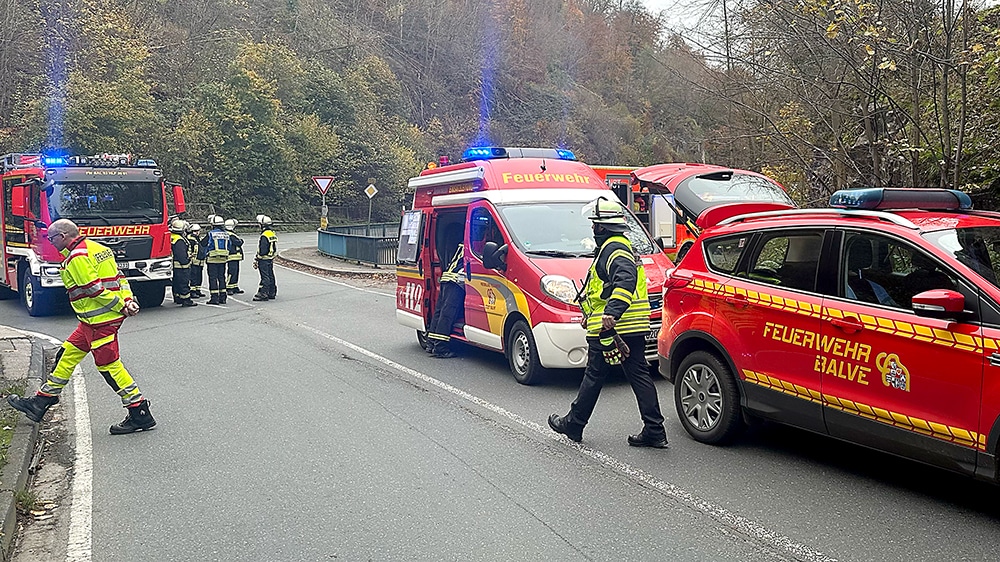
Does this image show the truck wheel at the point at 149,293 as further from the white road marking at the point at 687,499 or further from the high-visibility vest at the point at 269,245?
the white road marking at the point at 687,499

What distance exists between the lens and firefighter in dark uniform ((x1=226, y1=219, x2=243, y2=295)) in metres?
16.6

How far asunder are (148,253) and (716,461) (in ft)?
39.0

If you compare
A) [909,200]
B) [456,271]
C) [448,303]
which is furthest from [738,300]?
[448,303]

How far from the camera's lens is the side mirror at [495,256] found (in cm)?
847

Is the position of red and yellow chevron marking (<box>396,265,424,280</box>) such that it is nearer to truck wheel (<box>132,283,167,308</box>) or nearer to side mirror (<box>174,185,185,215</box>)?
truck wheel (<box>132,283,167,308</box>)

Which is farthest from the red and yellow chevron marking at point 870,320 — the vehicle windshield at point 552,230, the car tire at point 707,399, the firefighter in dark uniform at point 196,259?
the firefighter in dark uniform at point 196,259

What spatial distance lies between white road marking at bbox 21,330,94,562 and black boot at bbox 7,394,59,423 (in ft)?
1.04

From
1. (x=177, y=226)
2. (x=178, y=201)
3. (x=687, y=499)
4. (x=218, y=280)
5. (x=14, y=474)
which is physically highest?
(x=178, y=201)

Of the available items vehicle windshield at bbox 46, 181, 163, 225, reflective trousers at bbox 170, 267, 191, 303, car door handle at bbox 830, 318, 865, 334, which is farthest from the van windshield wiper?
reflective trousers at bbox 170, 267, 191, 303

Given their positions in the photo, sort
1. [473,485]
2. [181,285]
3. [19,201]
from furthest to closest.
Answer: [181,285] → [19,201] → [473,485]

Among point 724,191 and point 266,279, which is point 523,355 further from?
point 266,279

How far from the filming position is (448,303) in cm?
962

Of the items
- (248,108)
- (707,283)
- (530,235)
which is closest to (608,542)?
(707,283)

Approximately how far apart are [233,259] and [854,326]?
45.2ft
